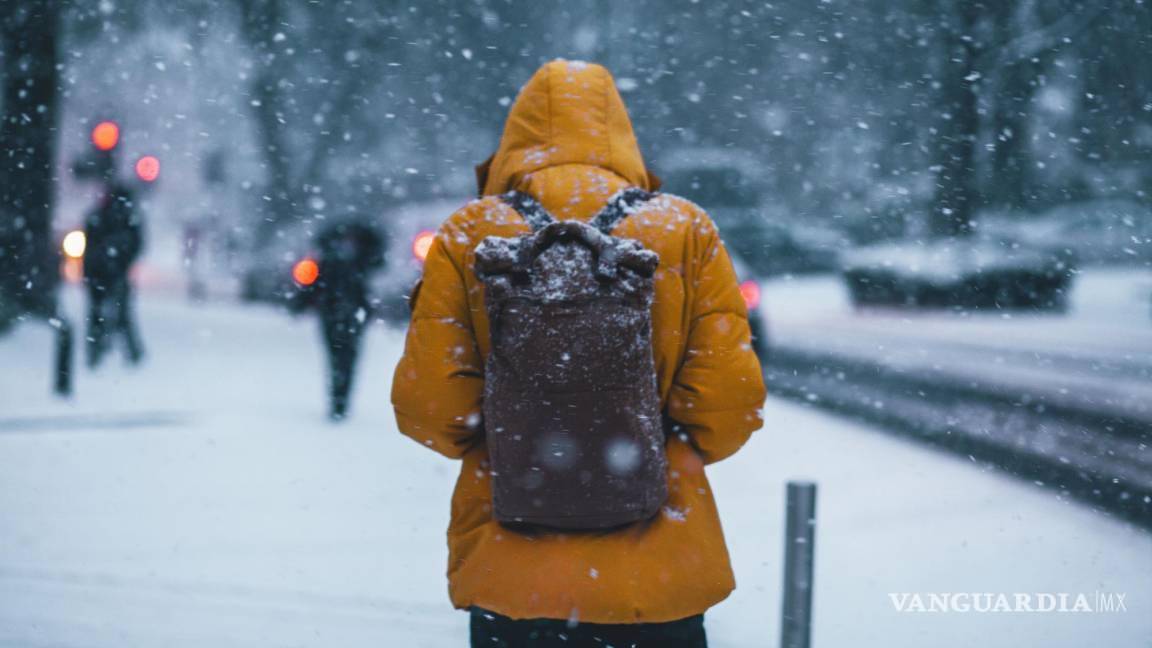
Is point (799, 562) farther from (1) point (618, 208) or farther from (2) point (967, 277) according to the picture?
(2) point (967, 277)

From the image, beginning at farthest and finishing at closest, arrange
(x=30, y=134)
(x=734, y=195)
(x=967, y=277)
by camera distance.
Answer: (x=734, y=195) < (x=967, y=277) < (x=30, y=134)

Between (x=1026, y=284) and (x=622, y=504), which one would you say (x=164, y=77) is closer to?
(x=1026, y=284)

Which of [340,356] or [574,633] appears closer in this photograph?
[574,633]

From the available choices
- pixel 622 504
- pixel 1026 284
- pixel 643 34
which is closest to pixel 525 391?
pixel 622 504

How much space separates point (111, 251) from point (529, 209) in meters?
8.96

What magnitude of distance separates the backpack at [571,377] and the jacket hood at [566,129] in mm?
202

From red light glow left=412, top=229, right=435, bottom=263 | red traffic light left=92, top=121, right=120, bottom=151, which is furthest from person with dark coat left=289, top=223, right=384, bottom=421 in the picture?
red light glow left=412, top=229, right=435, bottom=263

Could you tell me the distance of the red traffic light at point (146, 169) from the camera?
1009 cm

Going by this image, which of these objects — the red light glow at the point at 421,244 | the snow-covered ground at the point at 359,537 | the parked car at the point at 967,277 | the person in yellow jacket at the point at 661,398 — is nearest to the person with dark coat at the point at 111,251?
the snow-covered ground at the point at 359,537

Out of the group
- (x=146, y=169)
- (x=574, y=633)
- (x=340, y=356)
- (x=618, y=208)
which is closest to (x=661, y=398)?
(x=618, y=208)

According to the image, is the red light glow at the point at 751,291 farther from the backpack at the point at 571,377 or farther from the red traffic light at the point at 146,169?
the backpack at the point at 571,377

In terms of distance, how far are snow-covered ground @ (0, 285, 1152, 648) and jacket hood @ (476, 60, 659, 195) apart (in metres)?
2.35

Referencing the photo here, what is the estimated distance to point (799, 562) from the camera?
10.2 feet

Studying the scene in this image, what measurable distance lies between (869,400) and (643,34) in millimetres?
8242
